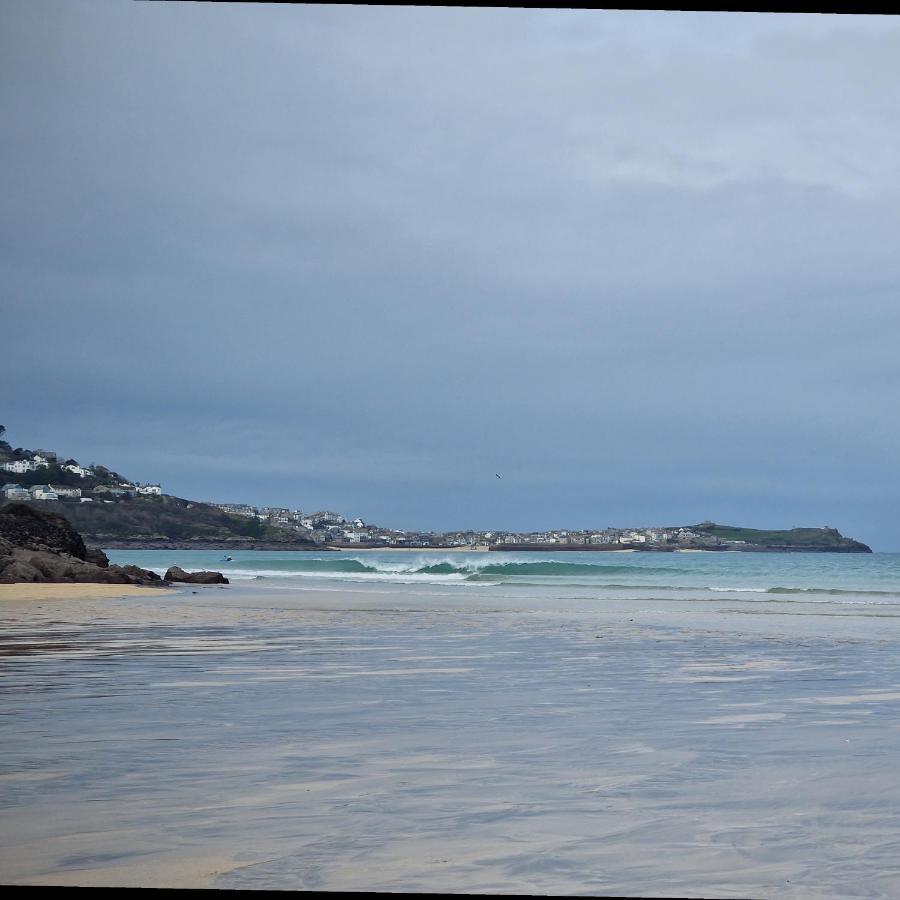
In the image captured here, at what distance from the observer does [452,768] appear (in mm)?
4746

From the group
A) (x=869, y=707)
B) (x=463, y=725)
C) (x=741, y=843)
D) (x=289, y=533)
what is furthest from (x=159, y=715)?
(x=289, y=533)

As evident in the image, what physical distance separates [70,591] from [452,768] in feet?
59.5

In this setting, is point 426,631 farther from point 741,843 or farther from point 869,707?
point 741,843

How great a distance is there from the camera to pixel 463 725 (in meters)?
5.86

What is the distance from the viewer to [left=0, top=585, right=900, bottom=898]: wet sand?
130 inches

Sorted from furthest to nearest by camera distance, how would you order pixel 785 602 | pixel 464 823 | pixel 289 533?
pixel 289 533 < pixel 785 602 < pixel 464 823

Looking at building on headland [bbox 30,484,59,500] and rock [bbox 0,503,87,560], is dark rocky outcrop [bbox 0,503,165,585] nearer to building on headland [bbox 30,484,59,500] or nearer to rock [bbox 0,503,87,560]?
rock [bbox 0,503,87,560]

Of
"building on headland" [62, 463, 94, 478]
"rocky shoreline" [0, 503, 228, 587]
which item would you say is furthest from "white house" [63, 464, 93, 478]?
"rocky shoreline" [0, 503, 228, 587]

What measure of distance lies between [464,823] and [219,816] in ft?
2.88

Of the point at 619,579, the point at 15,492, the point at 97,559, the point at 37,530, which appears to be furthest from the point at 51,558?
the point at 15,492

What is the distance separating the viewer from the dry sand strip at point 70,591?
751 inches

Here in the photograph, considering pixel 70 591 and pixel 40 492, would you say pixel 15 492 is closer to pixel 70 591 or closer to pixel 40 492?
pixel 40 492

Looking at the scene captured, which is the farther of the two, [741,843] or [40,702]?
[40,702]

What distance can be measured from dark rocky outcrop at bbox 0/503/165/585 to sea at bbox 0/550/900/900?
13887 mm
